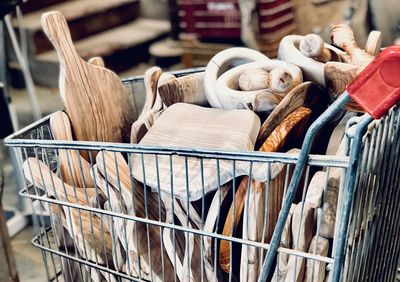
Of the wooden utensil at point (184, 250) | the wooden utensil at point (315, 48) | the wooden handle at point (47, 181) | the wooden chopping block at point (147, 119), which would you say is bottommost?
the wooden utensil at point (184, 250)

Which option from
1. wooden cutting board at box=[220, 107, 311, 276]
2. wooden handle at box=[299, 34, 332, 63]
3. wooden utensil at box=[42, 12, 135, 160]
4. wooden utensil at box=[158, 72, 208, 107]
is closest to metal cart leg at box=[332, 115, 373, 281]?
wooden cutting board at box=[220, 107, 311, 276]

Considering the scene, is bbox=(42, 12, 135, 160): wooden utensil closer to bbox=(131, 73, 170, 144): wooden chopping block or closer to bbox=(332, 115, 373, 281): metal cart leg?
bbox=(131, 73, 170, 144): wooden chopping block

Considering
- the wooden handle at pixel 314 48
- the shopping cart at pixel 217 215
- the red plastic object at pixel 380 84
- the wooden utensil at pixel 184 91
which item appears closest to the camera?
the red plastic object at pixel 380 84

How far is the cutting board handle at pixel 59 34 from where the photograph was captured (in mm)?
890

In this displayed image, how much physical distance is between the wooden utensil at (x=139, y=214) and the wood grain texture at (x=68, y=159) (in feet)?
0.28

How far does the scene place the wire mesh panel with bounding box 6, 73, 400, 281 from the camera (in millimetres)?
643

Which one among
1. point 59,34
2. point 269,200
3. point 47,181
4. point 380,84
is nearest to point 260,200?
point 269,200

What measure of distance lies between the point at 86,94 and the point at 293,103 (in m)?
0.38

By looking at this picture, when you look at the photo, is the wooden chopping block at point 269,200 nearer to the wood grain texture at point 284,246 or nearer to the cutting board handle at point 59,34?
the wood grain texture at point 284,246

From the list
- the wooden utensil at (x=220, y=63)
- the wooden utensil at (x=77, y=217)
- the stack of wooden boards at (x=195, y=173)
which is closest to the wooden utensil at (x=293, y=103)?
the stack of wooden boards at (x=195, y=173)

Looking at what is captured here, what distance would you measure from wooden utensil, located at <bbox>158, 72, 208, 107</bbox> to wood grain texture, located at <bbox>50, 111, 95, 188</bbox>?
0.54 feet

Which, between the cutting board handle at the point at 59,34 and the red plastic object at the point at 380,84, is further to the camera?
the cutting board handle at the point at 59,34

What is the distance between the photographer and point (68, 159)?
2.74ft

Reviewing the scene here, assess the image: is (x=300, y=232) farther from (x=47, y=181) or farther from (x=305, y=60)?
(x=47, y=181)
